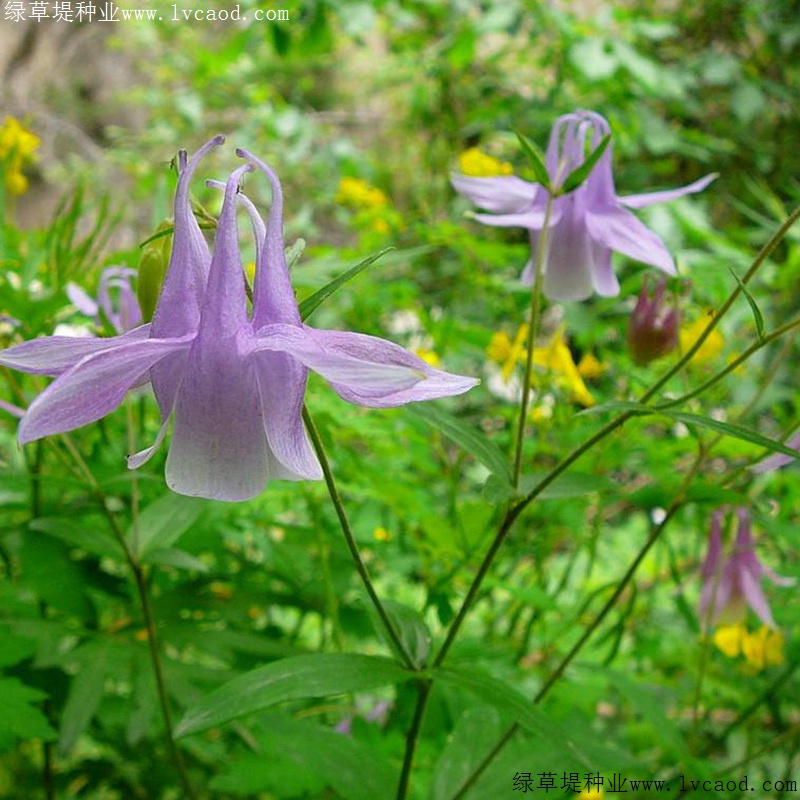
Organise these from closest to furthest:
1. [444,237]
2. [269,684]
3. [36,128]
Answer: [269,684], [444,237], [36,128]

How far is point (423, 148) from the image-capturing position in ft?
10.8

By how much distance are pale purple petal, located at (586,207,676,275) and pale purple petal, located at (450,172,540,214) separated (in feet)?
0.23

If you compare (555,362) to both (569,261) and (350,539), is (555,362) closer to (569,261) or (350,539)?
(569,261)

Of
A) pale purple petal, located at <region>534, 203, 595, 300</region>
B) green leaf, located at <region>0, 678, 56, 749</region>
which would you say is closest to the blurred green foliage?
green leaf, located at <region>0, 678, 56, 749</region>

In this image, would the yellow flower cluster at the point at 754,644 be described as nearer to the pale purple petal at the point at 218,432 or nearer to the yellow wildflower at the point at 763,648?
the yellow wildflower at the point at 763,648

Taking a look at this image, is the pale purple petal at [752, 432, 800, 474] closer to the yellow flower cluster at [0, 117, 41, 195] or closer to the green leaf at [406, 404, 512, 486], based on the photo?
the green leaf at [406, 404, 512, 486]

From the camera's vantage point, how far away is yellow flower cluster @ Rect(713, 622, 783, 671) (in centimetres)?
106

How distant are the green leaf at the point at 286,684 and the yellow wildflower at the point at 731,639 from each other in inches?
24.9

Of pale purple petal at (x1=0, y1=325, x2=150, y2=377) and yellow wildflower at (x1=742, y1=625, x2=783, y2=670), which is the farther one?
yellow wildflower at (x1=742, y1=625, x2=783, y2=670)

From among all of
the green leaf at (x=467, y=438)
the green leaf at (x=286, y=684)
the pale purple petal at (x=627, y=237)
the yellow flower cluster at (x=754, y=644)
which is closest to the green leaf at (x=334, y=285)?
the green leaf at (x=467, y=438)

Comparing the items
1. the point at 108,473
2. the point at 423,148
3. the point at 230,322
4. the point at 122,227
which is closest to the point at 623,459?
the point at 108,473

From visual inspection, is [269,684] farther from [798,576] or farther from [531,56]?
[531,56]

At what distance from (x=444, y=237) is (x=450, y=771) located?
2.63 ft

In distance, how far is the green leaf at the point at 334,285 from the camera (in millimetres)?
441
